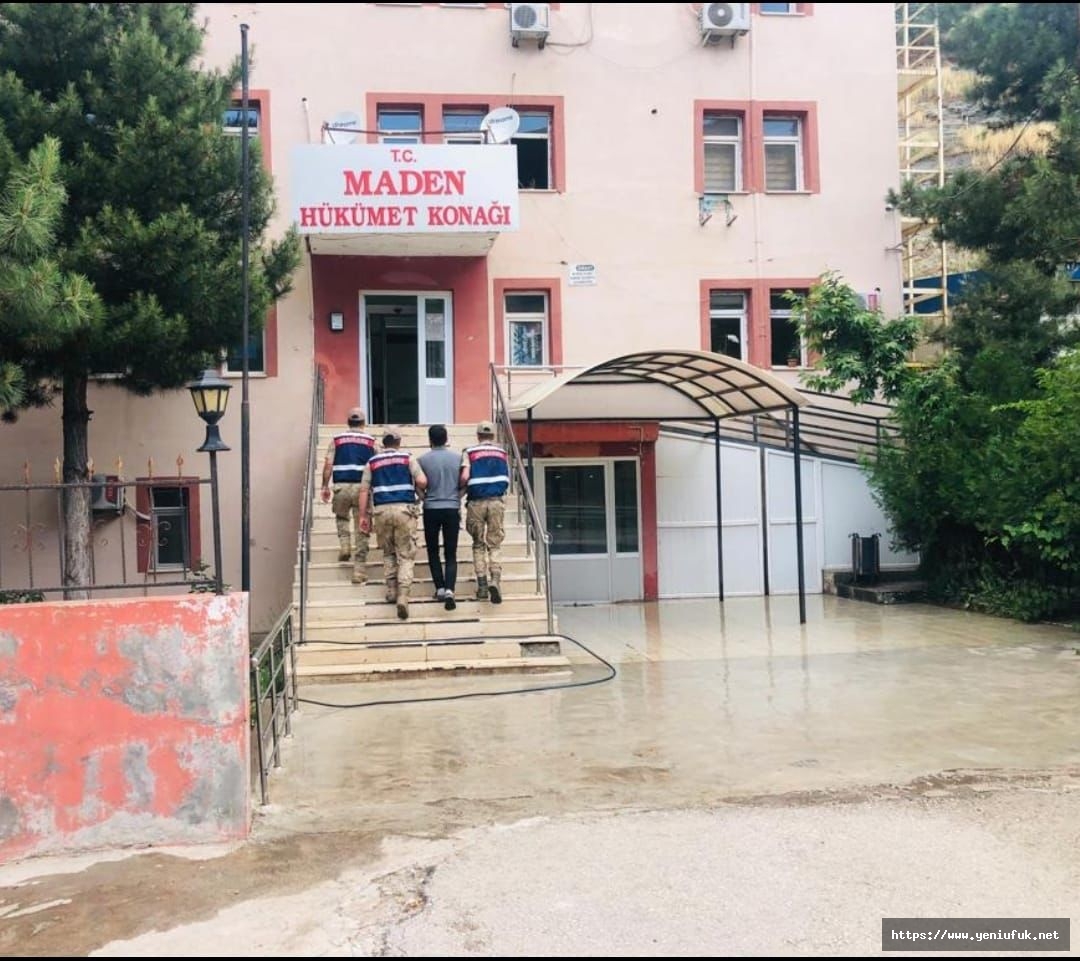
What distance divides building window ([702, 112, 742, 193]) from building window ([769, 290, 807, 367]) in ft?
6.26

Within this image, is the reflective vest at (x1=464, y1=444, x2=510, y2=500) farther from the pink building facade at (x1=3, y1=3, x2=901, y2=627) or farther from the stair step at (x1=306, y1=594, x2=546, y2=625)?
the pink building facade at (x1=3, y1=3, x2=901, y2=627)

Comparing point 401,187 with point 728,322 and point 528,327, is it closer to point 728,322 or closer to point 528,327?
point 528,327

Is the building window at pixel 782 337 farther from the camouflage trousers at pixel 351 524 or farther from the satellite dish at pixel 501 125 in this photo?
the camouflage trousers at pixel 351 524

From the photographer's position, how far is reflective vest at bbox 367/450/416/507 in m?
9.68

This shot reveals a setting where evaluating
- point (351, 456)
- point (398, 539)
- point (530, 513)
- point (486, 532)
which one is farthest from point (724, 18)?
point (398, 539)

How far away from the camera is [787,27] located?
53.9ft

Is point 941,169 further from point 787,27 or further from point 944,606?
point 944,606

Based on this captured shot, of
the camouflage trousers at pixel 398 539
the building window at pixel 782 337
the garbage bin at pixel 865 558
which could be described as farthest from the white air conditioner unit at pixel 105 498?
the garbage bin at pixel 865 558

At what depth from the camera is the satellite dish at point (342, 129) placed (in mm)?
14398

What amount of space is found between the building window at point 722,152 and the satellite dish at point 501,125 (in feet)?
11.8

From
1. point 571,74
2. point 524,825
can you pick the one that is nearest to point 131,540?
point 571,74

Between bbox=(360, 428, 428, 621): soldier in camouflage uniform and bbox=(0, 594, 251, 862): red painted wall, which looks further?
bbox=(360, 428, 428, 621): soldier in camouflage uniform

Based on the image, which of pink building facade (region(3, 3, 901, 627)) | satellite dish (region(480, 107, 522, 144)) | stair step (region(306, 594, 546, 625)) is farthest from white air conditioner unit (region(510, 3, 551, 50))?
stair step (region(306, 594, 546, 625))

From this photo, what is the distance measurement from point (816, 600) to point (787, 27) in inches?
354
